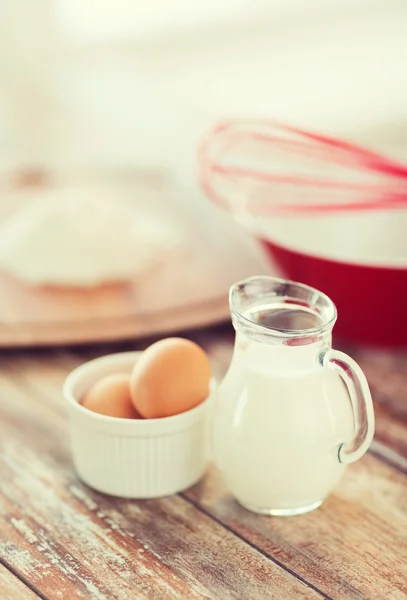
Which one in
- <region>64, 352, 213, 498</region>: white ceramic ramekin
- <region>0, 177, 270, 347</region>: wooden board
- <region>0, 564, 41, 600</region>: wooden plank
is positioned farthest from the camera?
<region>0, 177, 270, 347</region>: wooden board

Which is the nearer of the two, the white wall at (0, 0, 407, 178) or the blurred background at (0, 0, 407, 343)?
the blurred background at (0, 0, 407, 343)

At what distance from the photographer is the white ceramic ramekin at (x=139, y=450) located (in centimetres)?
83

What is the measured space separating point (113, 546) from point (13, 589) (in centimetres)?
10

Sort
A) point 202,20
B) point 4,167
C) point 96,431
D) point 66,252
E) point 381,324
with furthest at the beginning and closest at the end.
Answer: point 202,20 → point 4,167 → point 66,252 → point 381,324 → point 96,431

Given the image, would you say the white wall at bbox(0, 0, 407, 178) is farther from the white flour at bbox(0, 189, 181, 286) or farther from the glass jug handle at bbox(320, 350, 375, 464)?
the glass jug handle at bbox(320, 350, 375, 464)

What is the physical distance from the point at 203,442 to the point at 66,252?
0.48 metres

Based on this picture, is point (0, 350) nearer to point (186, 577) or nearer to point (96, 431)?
point (96, 431)

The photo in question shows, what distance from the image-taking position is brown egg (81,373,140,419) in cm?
85

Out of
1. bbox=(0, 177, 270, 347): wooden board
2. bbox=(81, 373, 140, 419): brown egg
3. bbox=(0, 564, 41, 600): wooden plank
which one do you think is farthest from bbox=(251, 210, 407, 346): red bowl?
bbox=(0, 564, 41, 600): wooden plank

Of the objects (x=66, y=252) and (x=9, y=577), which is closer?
(x=9, y=577)

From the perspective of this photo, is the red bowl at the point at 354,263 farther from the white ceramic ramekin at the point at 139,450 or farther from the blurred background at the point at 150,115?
the white ceramic ramekin at the point at 139,450

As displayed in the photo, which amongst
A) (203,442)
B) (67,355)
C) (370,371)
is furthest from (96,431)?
(370,371)

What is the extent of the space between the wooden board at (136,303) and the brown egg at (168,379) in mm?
327

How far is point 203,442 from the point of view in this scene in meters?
0.87
